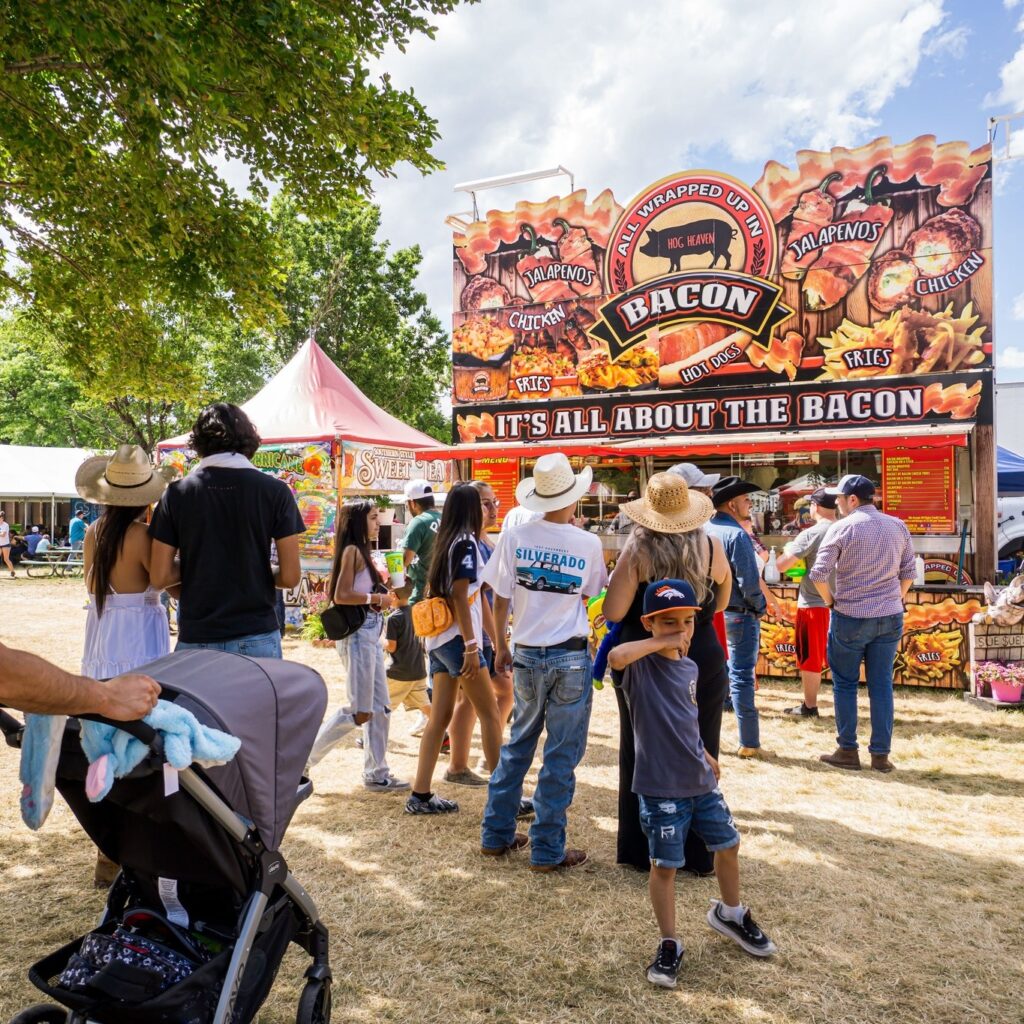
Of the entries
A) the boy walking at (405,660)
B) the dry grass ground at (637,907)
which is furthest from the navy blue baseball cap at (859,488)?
the boy walking at (405,660)

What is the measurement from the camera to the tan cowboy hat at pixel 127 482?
373cm

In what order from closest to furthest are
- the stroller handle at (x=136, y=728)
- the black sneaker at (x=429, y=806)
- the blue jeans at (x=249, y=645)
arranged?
1. the stroller handle at (x=136, y=728)
2. the blue jeans at (x=249, y=645)
3. the black sneaker at (x=429, y=806)

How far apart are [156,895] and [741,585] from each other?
4155 mm

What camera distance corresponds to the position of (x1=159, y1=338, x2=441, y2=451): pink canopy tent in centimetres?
1323

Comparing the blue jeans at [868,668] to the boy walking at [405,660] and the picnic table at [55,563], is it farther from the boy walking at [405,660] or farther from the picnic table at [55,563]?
the picnic table at [55,563]

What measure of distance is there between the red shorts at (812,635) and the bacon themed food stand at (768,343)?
1.34 m

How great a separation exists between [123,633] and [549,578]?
2060 mm

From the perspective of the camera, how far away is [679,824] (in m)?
3.06

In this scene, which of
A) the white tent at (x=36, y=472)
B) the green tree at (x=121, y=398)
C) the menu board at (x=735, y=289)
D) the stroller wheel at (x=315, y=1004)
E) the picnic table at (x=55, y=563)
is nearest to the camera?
the stroller wheel at (x=315, y=1004)

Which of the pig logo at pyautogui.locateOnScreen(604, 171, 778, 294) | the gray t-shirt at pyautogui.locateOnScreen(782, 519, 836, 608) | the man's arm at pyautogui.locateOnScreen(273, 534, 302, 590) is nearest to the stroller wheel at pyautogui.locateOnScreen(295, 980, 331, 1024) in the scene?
the man's arm at pyautogui.locateOnScreen(273, 534, 302, 590)

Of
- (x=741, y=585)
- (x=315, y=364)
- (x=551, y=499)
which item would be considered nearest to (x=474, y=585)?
(x=551, y=499)

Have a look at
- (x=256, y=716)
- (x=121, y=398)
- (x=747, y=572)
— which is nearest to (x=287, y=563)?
(x=256, y=716)

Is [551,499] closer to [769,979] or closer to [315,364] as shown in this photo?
[769,979]

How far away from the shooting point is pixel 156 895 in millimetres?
2312
